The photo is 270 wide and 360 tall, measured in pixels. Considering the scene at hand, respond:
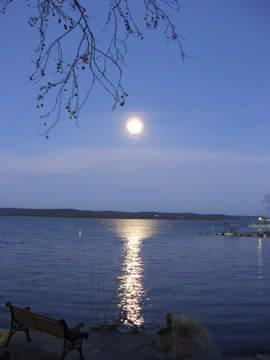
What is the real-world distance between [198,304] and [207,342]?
37.6 ft

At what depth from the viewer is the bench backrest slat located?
28.6 feet

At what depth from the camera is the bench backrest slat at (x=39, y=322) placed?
8.71 meters

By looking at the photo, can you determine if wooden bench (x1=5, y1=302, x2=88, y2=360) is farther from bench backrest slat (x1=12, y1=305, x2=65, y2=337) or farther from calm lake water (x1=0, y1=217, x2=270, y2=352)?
calm lake water (x1=0, y1=217, x2=270, y2=352)

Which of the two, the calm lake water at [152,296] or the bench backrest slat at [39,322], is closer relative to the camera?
the bench backrest slat at [39,322]

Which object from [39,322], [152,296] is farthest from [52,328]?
[152,296]

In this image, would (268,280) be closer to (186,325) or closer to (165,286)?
(165,286)

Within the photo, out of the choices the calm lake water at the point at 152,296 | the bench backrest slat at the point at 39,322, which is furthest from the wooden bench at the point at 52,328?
the calm lake water at the point at 152,296

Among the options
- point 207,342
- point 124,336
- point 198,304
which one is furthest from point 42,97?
point 198,304

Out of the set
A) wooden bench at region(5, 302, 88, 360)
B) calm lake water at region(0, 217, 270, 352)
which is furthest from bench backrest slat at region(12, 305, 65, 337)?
calm lake water at region(0, 217, 270, 352)

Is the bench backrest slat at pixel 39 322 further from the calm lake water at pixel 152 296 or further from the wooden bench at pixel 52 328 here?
the calm lake water at pixel 152 296

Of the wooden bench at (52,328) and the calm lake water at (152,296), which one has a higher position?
the wooden bench at (52,328)

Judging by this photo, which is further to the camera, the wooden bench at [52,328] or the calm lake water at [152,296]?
the calm lake water at [152,296]

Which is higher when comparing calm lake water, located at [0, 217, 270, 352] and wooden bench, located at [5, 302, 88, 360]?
wooden bench, located at [5, 302, 88, 360]

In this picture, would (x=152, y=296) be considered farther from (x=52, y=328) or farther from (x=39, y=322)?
(x=52, y=328)
